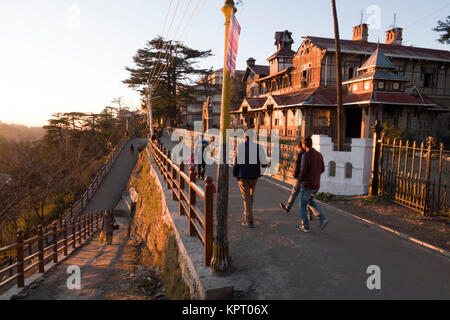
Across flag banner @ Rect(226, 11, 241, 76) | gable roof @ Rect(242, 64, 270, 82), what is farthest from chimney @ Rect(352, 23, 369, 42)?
flag banner @ Rect(226, 11, 241, 76)

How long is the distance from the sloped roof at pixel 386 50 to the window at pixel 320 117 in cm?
577

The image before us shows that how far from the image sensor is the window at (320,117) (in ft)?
80.9

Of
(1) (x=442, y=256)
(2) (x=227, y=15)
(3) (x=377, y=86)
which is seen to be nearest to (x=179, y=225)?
(2) (x=227, y=15)

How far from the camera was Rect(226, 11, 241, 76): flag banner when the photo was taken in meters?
3.54

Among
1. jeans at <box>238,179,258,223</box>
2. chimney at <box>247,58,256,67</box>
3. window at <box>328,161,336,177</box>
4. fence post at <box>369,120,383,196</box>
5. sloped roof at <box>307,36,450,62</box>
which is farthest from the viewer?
chimney at <box>247,58,256,67</box>

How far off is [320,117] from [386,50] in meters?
9.84

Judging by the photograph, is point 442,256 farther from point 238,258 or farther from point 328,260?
point 238,258

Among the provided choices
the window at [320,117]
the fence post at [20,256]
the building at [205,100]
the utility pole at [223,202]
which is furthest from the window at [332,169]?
the building at [205,100]

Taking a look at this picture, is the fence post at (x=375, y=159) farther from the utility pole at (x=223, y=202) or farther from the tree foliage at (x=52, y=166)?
the tree foliage at (x=52, y=166)

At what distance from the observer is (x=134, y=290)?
564cm

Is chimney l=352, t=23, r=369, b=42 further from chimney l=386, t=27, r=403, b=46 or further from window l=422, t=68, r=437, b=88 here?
window l=422, t=68, r=437, b=88
